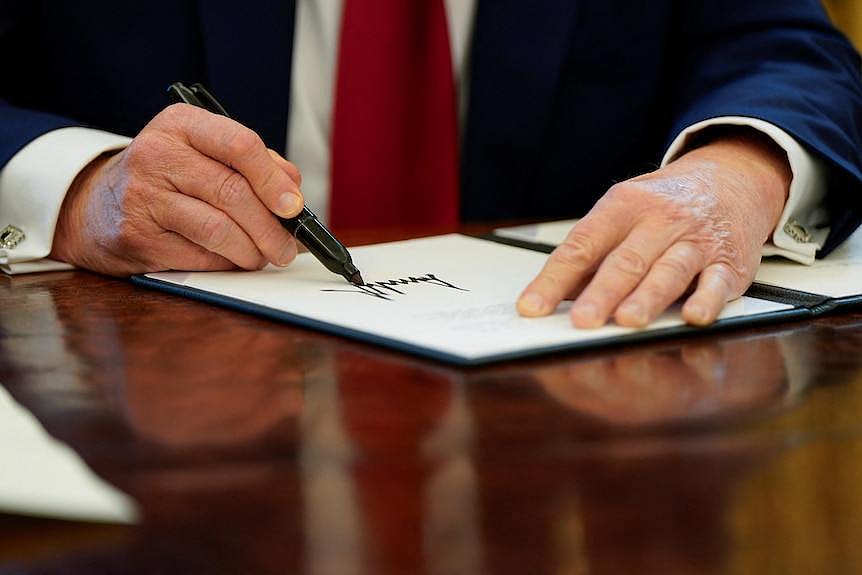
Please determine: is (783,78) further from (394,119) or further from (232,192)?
(232,192)

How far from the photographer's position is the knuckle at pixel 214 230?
1001 mm

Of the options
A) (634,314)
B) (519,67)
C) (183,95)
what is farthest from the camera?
(519,67)

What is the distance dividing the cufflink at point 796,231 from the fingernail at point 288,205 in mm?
462

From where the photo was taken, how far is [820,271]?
1.04 metres

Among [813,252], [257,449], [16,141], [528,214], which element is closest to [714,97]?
[813,252]

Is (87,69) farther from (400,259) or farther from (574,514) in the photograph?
(574,514)

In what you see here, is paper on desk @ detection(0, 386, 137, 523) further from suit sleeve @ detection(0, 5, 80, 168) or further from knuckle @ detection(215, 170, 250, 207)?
suit sleeve @ detection(0, 5, 80, 168)

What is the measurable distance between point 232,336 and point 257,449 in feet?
0.85

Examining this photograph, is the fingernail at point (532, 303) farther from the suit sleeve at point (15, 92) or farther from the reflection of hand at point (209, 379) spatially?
the suit sleeve at point (15, 92)

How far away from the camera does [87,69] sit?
1547 millimetres

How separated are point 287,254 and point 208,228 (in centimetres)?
7

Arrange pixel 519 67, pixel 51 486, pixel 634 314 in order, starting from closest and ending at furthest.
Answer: pixel 51 486, pixel 634 314, pixel 519 67
